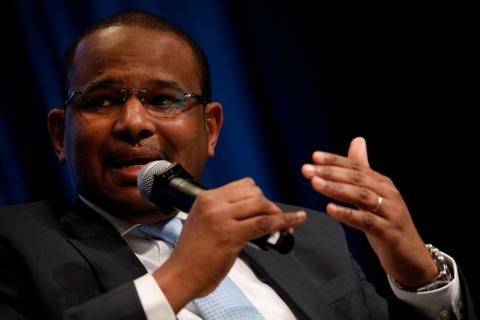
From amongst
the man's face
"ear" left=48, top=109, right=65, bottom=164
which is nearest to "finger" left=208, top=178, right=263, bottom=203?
the man's face

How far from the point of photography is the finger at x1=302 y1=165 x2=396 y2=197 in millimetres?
1333

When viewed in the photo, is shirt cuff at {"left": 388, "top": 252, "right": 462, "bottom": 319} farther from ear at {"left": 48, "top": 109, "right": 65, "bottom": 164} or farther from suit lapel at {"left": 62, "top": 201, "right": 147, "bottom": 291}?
ear at {"left": 48, "top": 109, "right": 65, "bottom": 164}

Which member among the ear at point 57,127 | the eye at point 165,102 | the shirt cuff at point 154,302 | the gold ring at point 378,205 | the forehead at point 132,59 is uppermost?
the forehead at point 132,59

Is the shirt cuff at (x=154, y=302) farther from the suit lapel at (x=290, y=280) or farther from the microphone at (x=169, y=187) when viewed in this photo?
the suit lapel at (x=290, y=280)

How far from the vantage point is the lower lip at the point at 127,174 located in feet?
5.39

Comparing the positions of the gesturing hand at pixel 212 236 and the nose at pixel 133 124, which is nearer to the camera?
the gesturing hand at pixel 212 236

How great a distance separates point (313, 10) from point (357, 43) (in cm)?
24

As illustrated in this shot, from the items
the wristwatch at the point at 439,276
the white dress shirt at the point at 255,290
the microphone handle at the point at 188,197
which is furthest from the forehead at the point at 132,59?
the wristwatch at the point at 439,276

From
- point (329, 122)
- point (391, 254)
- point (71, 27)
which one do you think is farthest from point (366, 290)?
point (71, 27)

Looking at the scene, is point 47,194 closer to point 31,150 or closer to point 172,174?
point 31,150

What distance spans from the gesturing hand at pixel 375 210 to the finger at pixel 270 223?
17cm

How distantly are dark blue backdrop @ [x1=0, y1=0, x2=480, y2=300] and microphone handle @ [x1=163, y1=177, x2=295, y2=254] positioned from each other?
107 cm

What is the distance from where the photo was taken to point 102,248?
1584 millimetres

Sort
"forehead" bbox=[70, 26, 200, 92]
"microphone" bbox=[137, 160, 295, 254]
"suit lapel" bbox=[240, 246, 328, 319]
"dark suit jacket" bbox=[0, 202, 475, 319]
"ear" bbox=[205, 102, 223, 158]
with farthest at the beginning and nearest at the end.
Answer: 1. "ear" bbox=[205, 102, 223, 158]
2. "forehead" bbox=[70, 26, 200, 92]
3. "suit lapel" bbox=[240, 246, 328, 319]
4. "dark suit jacket" bbox=[0, 202, 475, 319]
5. "microphone" bbox=[137, 160, 295, 254]
